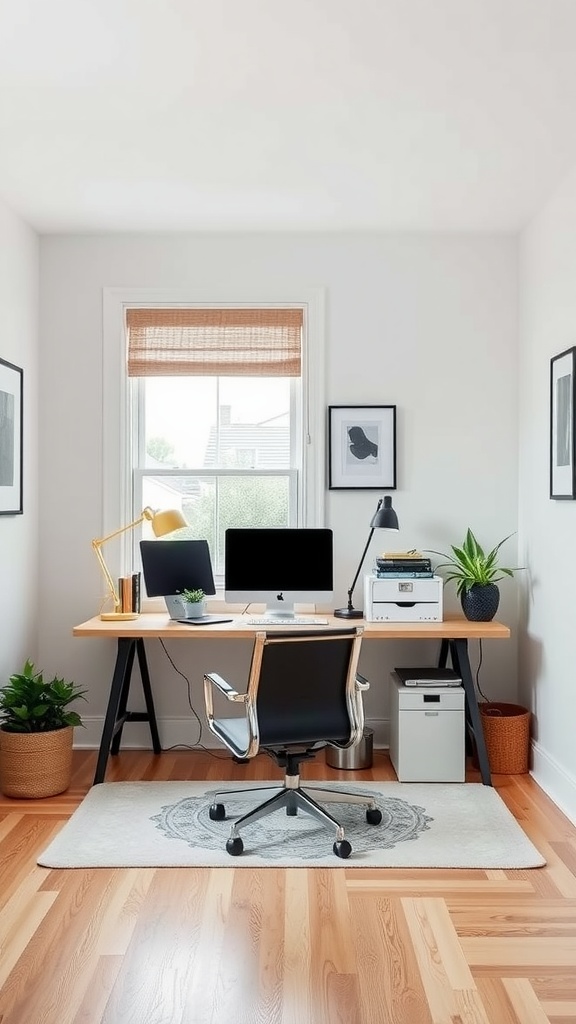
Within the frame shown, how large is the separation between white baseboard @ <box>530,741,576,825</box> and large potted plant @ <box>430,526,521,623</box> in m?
0.70

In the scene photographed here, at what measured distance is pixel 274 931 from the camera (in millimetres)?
2881

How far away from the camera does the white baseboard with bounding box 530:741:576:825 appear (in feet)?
13.1

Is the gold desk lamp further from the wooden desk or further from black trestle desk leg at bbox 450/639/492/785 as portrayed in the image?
black trestle desk leg at bbox 450/639/492/785

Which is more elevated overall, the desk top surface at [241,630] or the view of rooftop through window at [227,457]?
the view of rooftop through window at [227,457]

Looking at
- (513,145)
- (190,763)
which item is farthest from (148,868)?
(513,145)

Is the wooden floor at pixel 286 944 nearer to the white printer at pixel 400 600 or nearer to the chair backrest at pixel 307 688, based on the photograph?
the chair backrest at pixel 307 688

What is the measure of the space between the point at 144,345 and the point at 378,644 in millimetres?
2033

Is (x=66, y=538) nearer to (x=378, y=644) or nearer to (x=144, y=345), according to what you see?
(x=144, y=345)

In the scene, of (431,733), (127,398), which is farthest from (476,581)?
(127,398)

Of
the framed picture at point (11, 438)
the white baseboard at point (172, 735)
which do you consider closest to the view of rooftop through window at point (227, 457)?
the framed picture at point (11, 438)

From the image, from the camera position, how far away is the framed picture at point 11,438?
4.38m

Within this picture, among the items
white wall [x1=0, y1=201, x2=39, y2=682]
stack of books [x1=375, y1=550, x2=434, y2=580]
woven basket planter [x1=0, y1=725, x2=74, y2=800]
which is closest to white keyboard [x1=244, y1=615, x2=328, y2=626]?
stack of books [x1=375, y1=550, x2=434, y2=580]

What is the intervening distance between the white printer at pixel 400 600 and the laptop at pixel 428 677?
0.85ft

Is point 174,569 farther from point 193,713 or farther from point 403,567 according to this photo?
point 403,567
